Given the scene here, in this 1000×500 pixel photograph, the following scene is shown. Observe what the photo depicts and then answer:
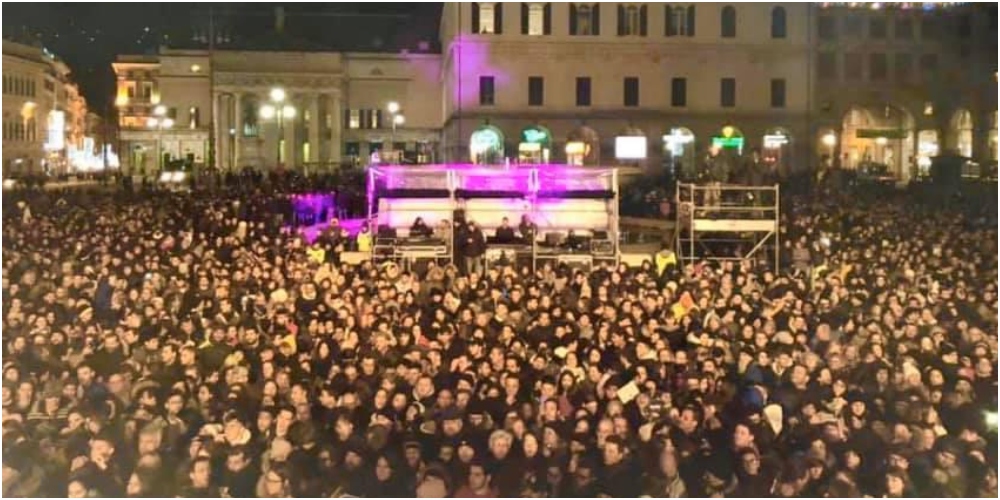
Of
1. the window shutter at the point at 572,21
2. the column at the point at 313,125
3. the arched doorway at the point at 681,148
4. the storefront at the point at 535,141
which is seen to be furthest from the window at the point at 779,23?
the column at the point at 313,125

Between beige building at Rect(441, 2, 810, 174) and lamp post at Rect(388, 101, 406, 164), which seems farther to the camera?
lamp post at Rect(388, 101, 406, 164)

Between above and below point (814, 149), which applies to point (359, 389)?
below

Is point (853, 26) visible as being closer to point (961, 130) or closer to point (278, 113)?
point (961, 130)

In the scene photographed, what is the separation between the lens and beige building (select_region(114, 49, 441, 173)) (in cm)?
6950

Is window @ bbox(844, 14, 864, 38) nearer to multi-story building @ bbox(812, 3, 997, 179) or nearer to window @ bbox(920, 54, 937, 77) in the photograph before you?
multi-story building @ bbox(812, 3, 997, 179)

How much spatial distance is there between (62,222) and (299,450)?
46.3 feet

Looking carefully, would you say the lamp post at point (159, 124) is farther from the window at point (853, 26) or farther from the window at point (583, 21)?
the window at point (853, 26)

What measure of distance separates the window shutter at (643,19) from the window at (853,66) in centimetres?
988

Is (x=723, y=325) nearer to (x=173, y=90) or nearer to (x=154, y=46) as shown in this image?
(x=173, y=90)

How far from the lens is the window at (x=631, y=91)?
5100 cm

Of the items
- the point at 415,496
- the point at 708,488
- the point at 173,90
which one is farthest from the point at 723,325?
the point at 173,90

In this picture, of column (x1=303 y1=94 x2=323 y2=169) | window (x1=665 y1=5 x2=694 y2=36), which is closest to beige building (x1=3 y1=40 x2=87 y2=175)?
column (x1=303 y1=94 x2=323 y2=169)

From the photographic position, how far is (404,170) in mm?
23562

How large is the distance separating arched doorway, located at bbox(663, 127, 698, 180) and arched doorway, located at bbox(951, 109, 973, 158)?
1122 centimetres
